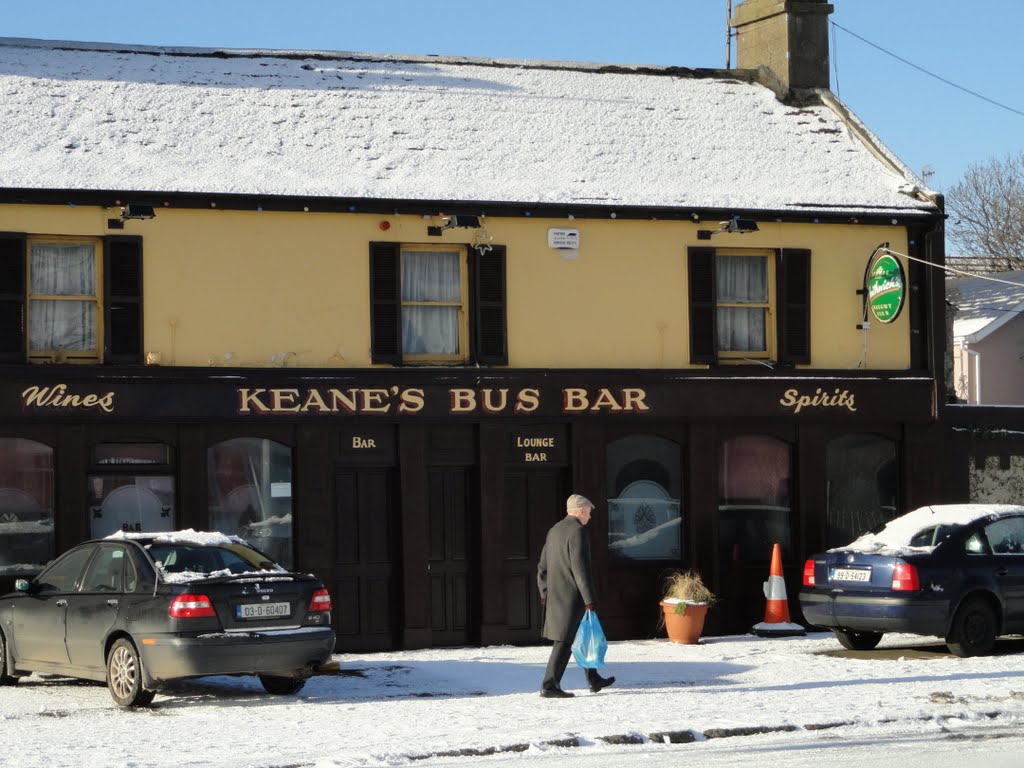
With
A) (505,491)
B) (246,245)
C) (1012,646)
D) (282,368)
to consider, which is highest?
(246,245)

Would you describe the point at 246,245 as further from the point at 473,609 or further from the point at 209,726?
the point at 209,726

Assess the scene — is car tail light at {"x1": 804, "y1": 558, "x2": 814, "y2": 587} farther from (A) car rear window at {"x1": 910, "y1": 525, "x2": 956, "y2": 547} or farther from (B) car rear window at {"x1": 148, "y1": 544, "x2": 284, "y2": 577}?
(B) car rear window at {"x1": 148, "y1": 544, "x2": 284, "y2": 577}

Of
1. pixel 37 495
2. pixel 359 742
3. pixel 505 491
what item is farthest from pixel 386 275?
pixel 359 742

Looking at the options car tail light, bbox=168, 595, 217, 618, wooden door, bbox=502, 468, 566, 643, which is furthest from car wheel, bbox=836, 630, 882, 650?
car tail light, bbox=168, 595, 217, 618

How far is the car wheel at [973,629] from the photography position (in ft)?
58.2

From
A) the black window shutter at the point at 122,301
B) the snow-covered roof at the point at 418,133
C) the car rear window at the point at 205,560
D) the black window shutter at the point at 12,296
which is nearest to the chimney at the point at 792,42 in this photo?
the snow-covered roof at the point at 418,133

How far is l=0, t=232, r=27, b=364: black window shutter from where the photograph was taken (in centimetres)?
1897

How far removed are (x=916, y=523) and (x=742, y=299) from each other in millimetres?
4307

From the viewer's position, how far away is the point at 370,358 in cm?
2020

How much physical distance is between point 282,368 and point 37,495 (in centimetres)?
312

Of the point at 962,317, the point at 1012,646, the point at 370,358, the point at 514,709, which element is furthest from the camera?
the point at 962,317

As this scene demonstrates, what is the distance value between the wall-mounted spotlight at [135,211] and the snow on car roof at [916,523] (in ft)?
28.2

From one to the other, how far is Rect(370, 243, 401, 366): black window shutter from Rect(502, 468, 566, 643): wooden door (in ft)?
6.95

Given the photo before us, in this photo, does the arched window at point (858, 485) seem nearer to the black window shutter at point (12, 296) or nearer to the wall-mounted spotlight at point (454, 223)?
the wall-mounted spotlight at point (454, 223)
